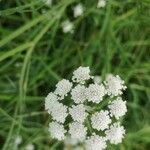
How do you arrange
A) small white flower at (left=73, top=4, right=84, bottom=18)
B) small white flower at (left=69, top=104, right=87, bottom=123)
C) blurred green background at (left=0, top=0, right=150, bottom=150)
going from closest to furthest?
small white flower at (left=69, top=104, right=87, bottom=123) → blurred green background at (left=0, top=0, right=150, bottom=150) → small white flower at (left=73, top=4, right=84, bottom=18)

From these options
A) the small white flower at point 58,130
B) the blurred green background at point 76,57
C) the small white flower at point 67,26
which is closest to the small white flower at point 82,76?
the small white flower at point 58,130

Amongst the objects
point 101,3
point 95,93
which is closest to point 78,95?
point 95,93

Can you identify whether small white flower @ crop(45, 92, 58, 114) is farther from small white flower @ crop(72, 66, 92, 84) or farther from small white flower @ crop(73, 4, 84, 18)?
small white flower @ crop(73, 4, 84, 18)

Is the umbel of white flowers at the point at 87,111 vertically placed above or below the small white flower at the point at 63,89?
below

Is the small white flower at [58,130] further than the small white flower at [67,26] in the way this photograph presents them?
No

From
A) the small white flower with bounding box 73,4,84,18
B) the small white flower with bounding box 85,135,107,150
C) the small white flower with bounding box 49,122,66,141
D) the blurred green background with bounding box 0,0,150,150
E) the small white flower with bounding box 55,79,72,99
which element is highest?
the small white flower with bounding box 73,4,84,18

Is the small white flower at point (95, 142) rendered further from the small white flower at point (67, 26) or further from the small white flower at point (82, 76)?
the small white flower at point (67, 26)

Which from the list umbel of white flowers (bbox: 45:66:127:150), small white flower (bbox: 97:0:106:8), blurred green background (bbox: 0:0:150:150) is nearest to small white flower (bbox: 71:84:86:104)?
umbel of white flowers (bbox: 45:66:127:150)

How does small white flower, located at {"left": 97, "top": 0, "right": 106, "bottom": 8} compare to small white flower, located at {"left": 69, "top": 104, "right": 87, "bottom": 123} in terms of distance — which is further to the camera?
small white flower, located at {"left": 97, "top": 0, "right": 106, "bottom": 8}
